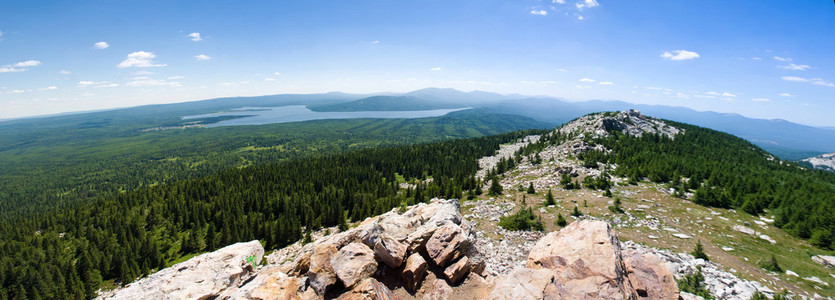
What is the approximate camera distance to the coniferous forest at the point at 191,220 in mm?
40719

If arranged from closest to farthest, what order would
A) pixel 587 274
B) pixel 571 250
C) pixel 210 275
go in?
pixel 587 274 < pixel 571 250 < pixel 210 275

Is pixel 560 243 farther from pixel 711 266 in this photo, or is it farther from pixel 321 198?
pixel 321 198

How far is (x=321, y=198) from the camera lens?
196 ft

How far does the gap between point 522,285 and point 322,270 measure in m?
10.8

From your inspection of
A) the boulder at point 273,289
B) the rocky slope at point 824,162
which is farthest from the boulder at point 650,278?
the rocky slope at point 824,162

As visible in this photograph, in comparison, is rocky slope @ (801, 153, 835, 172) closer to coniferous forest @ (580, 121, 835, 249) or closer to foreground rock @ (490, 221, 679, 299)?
coniferous forest @ (580, 121, 835, 249)

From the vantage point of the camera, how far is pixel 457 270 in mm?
16359

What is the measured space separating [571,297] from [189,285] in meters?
26.1

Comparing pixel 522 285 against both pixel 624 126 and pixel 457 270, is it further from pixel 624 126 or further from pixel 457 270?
pixel 624 126

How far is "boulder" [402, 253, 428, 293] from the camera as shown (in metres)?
15.9

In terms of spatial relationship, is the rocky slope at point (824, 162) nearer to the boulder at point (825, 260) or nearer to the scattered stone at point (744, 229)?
the scattered stone at point (744, 229)

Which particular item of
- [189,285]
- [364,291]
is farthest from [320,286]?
[189,285]

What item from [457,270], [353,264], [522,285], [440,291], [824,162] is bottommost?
[824,162]

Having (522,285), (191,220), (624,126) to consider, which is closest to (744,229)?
(522,285)
